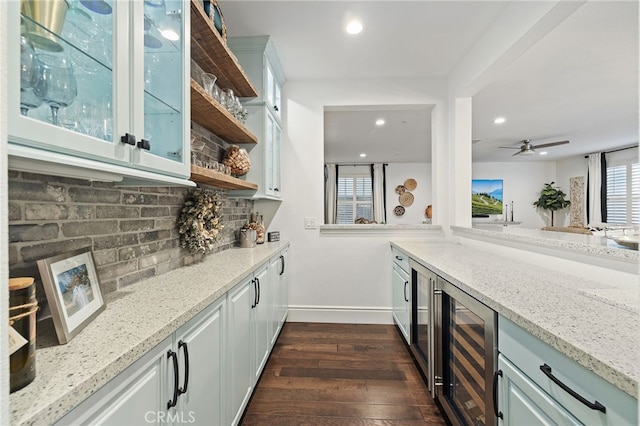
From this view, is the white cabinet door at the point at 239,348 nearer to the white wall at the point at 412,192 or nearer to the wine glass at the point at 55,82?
the wine glass at the point at 55,82

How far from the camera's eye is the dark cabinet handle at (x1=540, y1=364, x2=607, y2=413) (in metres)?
0.64

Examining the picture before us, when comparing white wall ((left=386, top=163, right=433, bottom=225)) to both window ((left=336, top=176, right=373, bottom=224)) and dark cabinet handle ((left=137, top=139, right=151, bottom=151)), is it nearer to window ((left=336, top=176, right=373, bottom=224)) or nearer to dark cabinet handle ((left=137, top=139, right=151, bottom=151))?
window ((left=336, top=176, right=373, bottom=224))

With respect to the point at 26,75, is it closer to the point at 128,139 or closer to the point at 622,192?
the point at 128,139

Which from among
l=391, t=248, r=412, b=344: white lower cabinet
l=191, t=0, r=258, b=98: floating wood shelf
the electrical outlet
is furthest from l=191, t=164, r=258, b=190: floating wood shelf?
l=391, t=248, r=412, b=344: white lower cabinet

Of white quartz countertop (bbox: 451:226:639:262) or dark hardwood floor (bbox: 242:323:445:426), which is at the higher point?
white quartz countertop (bbox: 451:226:639:262)

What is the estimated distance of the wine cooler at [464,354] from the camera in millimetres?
1086

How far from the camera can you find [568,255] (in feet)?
4.93

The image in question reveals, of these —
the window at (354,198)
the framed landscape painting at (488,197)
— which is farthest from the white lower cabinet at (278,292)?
the framed landscape painting at (488,197)

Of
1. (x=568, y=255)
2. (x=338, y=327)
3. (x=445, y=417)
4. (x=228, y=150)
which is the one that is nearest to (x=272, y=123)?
(x=228, y=150)

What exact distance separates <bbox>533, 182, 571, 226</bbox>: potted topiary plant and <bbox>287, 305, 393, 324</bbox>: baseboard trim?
284 inches

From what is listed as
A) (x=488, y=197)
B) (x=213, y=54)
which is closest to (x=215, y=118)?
(x=213, y=54)

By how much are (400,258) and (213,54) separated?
2188 mm

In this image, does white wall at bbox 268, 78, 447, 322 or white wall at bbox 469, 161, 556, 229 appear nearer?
white wall at bbox 268, 78, 447, 322

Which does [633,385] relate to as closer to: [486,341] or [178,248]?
[486,341]
